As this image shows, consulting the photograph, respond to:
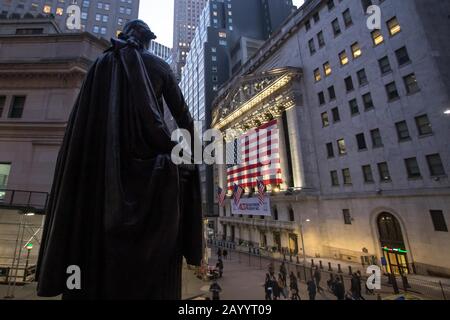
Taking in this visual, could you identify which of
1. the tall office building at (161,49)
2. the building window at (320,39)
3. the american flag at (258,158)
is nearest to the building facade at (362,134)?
the building window at (320,39)

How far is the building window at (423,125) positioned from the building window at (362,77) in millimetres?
7120

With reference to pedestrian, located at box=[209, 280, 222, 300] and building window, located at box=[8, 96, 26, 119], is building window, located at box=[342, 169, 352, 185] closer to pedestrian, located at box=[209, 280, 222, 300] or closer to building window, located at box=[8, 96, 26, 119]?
pedestrian, located at box=[209, 280, 222, 300]

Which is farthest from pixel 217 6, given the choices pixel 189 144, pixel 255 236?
pixel 189 144

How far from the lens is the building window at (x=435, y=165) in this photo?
1963 cm

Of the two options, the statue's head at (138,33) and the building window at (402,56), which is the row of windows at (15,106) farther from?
the building window at (402,56)

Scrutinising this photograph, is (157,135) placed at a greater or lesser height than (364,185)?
lesser

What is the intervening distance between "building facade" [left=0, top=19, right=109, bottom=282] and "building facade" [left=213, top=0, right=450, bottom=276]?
1068 inches

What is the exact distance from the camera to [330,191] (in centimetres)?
2944

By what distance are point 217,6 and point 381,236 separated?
86316mm

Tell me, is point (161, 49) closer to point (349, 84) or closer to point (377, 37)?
point (349, 84)

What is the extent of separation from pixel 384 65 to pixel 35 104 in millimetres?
32357
